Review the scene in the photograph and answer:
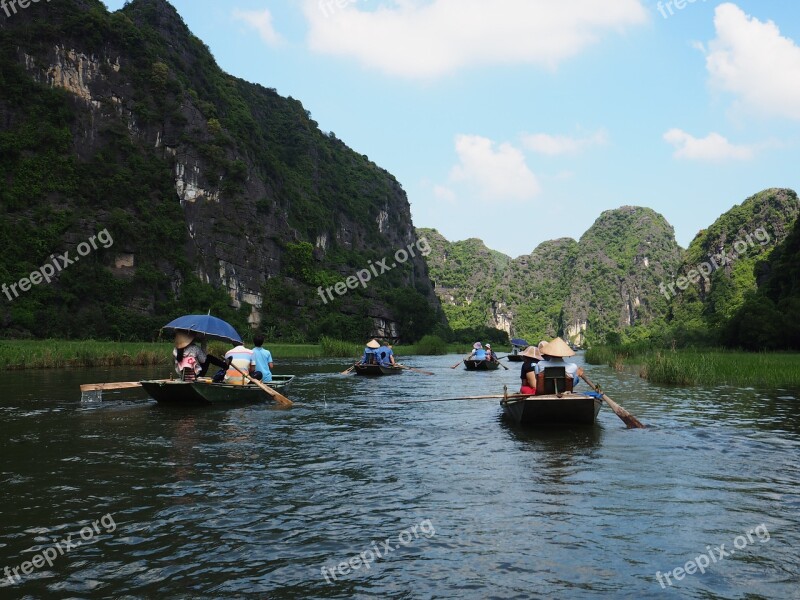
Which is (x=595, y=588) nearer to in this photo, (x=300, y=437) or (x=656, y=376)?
(x=300, y=437)

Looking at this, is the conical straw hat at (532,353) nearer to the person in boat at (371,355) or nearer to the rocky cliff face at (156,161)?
the person in boat at (371,355)

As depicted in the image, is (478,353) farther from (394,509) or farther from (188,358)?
(394,509)

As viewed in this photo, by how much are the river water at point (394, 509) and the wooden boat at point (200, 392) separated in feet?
3.44

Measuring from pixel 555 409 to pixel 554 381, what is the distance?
0.52 m

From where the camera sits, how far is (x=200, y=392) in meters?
14.0

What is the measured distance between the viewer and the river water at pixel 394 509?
474 centimetres

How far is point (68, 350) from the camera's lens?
88.7 feet

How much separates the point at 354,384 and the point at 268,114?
4017 inches

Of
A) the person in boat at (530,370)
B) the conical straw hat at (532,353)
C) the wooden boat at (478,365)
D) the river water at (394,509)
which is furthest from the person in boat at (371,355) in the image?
the conical straw hat at (532,353)

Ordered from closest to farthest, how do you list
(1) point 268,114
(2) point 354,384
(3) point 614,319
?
(2) point 354,384 < (1) point 268,114 < (3) point 614,319

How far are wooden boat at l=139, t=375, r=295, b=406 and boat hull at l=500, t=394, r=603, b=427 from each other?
669cm

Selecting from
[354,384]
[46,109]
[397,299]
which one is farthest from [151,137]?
[354,384]

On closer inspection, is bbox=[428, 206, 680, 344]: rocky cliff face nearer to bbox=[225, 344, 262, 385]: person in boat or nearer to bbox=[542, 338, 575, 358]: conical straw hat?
bbox=[225, 344, 262, 385]: person in boat

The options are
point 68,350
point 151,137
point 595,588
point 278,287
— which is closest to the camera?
point 595,588
